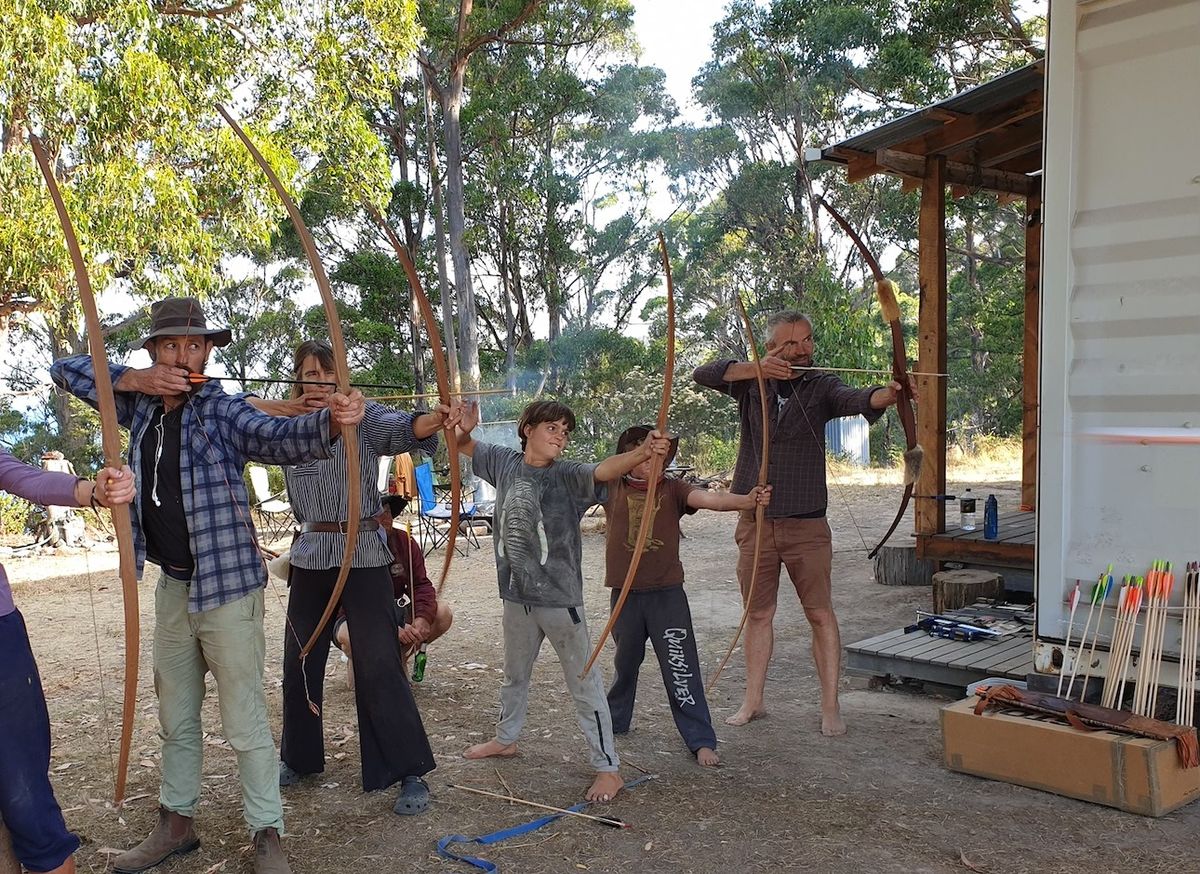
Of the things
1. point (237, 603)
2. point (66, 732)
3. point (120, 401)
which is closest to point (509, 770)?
point (237, 603)

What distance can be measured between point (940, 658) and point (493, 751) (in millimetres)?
2056

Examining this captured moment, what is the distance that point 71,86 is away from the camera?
28.3 ft

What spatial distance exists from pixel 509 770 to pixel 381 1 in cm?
1056

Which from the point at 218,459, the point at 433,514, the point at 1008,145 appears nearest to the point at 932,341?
the point at 1008,145

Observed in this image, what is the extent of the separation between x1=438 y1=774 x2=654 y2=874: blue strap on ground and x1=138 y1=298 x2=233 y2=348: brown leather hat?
1612mm

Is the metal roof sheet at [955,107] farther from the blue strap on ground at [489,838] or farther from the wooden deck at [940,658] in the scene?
the blue strap on ground at [489,838]

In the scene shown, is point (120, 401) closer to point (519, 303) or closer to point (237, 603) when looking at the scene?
point (237, 603)

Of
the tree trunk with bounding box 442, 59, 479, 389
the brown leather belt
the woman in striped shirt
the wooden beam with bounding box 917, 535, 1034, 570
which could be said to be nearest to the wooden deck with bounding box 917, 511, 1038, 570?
the wooden beam with bounding box 917, 535, 1034, 570

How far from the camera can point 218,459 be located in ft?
9.61

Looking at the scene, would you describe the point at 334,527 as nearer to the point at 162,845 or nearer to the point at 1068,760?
the point at 162,845

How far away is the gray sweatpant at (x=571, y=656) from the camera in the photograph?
3.50m

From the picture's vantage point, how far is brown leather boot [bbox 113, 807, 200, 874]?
9.67 feet

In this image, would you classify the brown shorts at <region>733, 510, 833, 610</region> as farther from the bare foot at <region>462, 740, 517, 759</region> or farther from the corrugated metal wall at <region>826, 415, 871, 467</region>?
the corrugated metal wall at <region>826, 415, 871, 467</region>

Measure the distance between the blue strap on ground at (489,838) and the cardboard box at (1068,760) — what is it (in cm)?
135
